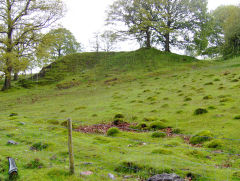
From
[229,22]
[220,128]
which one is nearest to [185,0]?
[229,22]

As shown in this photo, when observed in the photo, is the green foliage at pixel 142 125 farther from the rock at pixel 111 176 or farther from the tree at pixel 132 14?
the tree at pixel 132 14

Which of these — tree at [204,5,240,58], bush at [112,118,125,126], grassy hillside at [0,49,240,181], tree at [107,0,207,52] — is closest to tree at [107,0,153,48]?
tree at [107,0,207,52]

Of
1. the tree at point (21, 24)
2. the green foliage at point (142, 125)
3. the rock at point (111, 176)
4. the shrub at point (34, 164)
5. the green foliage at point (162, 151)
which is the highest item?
the tree at point (21, 24)

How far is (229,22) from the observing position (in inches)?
2029

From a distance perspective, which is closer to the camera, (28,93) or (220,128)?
(220,128)

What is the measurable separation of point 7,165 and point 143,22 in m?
43.8

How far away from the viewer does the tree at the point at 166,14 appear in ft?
166

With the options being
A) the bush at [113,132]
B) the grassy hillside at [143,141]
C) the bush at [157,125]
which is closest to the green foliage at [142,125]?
the grassy hillside at [143,141]

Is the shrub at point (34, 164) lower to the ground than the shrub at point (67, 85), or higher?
lower

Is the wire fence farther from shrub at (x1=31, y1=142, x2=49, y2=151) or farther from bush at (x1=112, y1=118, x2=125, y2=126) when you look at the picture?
bush at (x1=112, y1=118, x2=125, y2=126)

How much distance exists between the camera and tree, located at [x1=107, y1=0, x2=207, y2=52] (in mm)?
50562

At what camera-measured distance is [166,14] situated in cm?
4919

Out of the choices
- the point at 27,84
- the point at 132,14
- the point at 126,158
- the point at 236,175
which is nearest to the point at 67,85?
the point at 27,84

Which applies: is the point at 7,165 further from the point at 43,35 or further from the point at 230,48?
the point at 230,48
